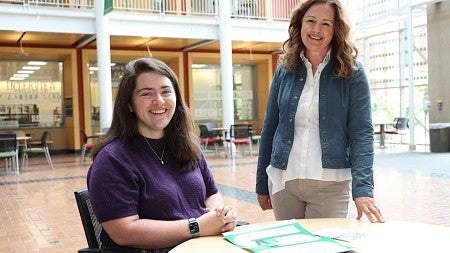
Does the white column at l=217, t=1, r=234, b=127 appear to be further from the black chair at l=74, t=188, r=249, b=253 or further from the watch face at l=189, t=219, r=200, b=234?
the watch face at l=189, t=219, r=200, b=234

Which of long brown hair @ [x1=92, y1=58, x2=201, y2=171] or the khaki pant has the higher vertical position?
long brown hair @ [x1=92, y1=58, x2=201, y2=171]

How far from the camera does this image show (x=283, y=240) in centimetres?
159

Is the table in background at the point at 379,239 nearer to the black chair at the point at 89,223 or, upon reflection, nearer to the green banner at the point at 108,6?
the black chair at the point at 89,223

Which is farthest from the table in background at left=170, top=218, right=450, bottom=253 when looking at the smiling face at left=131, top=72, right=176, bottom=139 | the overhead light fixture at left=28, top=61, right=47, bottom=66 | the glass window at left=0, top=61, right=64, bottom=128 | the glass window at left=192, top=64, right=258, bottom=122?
the glass window at left=192, top=64, right=258, bottom=122

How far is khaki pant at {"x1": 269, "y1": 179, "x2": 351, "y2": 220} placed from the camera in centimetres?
205

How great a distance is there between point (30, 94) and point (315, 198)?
14.7 meters

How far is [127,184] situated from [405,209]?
4.39 m

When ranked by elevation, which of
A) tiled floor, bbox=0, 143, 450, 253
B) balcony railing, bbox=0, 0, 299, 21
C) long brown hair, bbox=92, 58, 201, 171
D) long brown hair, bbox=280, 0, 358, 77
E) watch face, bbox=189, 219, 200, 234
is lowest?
tiled floor, bbox=0, 143, 450, 253

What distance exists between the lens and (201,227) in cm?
173

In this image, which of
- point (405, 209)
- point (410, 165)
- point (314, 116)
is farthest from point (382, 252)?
point (410, 165)

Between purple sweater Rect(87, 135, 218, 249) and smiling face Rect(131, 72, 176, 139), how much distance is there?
0.24ft

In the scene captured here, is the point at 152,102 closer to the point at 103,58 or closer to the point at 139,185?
the point at 139,185

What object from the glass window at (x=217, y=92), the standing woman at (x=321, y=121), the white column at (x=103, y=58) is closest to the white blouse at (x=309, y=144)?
the standing woman at (x=321, y=121)

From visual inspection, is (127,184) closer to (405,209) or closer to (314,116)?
(314,116)
